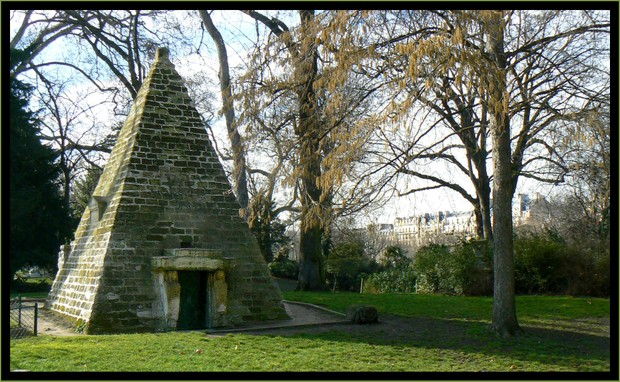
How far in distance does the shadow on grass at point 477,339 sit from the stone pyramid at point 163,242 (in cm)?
163

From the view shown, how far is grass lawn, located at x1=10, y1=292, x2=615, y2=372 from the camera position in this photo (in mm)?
8297

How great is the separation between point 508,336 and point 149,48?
16.1m

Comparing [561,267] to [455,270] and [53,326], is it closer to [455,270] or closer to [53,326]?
[455,270]

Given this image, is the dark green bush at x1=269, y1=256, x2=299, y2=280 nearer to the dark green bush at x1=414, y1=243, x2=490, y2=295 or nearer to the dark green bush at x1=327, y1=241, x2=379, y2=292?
the dark green bush at x1=327, y1=241, x2=379, y2=292

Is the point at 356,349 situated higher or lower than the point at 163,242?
lower

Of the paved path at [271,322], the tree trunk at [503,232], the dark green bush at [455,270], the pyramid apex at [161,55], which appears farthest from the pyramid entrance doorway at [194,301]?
the dark green bush at [455,270]

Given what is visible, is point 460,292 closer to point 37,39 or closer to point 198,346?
point 198,346

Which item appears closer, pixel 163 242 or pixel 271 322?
pixel 163 242

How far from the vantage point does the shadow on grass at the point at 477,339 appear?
29.4 ft

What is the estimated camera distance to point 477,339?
10398 millimetres

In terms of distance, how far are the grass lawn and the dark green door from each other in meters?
1.07

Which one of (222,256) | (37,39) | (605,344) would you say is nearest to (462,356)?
(605,344)

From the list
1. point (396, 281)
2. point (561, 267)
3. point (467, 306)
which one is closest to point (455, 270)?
point (561, 267)

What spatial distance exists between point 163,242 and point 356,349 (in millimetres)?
4723
